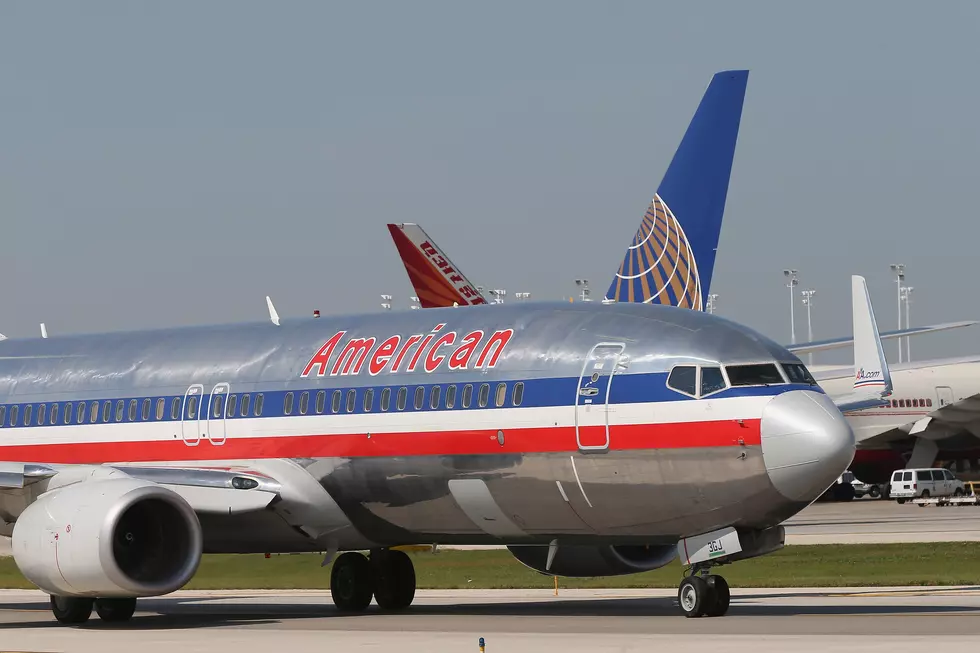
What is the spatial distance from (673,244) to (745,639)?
25054mm

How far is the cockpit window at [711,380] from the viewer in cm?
2308

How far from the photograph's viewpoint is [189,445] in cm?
2875

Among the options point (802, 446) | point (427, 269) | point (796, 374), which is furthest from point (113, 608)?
point (427, 269)

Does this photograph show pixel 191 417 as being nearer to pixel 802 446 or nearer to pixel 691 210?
pixel 802 446

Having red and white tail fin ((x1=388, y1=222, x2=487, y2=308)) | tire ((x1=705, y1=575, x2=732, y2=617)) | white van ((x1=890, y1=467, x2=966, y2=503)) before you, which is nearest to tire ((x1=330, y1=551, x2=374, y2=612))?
tire ((x1=705, y1=575, x2=732, y2=617))

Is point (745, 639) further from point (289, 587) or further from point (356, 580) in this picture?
point (289, 587)

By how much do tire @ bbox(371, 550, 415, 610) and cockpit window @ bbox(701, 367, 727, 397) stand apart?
8.71 meters

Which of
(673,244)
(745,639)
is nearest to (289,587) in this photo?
(673,244)

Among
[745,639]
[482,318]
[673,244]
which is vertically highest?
[673,244]

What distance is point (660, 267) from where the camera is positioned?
44.4 metres

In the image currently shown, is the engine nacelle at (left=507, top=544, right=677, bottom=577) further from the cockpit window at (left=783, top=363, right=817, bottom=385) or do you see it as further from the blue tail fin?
the blue tail fin

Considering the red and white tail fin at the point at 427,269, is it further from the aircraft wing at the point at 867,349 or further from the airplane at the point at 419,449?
the airplane at the point at 419,449

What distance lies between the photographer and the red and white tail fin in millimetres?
52188

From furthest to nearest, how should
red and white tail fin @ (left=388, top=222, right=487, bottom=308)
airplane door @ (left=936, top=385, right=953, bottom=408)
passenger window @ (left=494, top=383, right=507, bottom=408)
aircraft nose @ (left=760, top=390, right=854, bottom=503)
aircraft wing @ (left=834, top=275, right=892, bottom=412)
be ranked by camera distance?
airplane door @ (left=936, top=385, right=953, bottom=408)
red and white tail fin @ (left=388, top=222, right=487, bottom=308)
aircraft wing @ (left=834, top=275, right=892, bottom=412)
passenger window @ (left=494, top=383, right=507, bottom=408)
aircraft nose @ (left=760, top=390, right=854, bottom=503)
